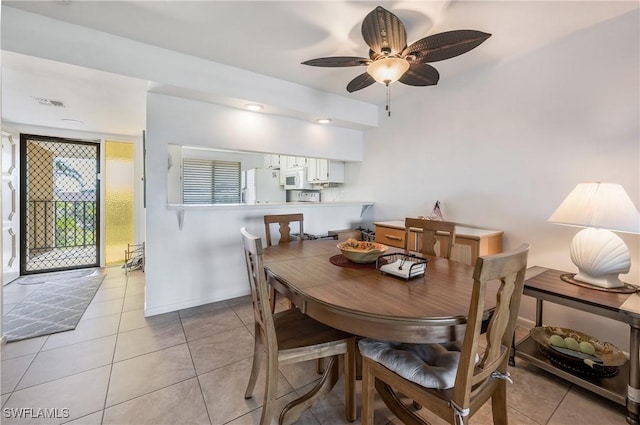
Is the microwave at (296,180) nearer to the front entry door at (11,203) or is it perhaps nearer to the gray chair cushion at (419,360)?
the gray chair cushion at (419,360)

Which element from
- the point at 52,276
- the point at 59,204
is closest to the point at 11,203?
the point at 59,204

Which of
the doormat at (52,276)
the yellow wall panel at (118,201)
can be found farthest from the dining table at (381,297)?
the yellow wall panel at (118,201)

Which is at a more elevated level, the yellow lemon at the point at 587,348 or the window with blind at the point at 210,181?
the window with blind at the point at 210,181

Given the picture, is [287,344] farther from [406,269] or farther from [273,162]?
[273,162]

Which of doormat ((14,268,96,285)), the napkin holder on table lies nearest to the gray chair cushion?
the napkin holder on table

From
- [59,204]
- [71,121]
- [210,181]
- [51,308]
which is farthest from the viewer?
[210,181]

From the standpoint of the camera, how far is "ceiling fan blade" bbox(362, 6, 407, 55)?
1.49 m

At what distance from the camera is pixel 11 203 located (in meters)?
3.70

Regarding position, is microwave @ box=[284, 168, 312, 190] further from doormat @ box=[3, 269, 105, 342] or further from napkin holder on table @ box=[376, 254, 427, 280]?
napkin holder on table @ box=[376, 254, 427, 280]

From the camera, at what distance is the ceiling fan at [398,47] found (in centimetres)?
156

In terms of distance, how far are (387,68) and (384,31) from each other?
0.27 metres

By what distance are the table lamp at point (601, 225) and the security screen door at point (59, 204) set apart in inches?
234

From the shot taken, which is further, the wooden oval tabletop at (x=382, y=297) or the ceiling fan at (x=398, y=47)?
the ceiling fan at (x=398, y=47)

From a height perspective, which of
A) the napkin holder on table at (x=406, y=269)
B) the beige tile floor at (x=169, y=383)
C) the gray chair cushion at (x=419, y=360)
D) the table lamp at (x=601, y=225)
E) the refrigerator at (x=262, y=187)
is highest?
the refrigerator at (x=262, y=187)
